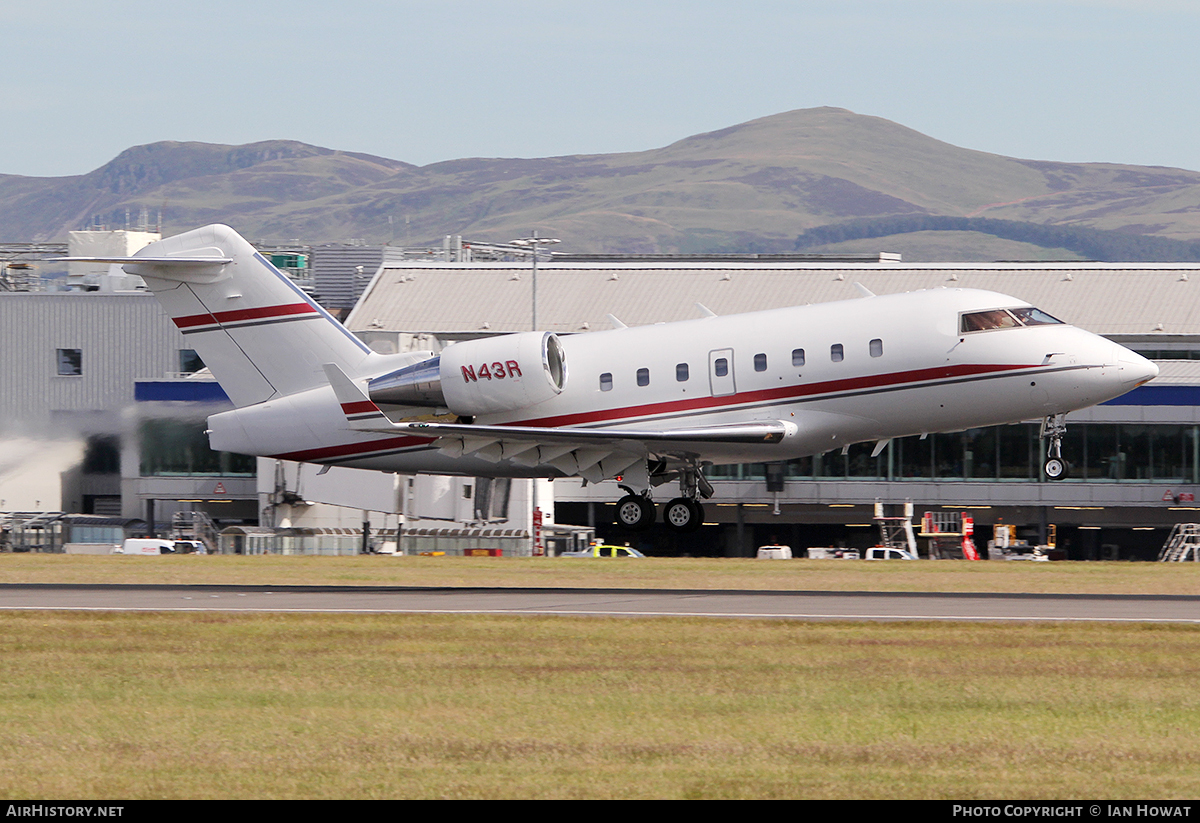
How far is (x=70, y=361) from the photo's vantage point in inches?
2817

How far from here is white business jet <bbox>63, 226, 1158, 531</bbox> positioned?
26.6 metres

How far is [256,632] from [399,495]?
2967cm

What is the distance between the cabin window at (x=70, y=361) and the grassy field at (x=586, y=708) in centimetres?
5224

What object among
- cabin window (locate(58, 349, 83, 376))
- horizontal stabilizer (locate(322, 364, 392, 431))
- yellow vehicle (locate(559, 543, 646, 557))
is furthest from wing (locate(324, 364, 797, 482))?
cabin window (locate(58, 349, 83, 376))

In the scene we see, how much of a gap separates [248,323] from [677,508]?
985cm

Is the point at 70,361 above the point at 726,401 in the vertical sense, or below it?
above

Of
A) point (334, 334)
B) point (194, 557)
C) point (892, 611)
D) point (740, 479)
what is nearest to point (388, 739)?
point (892, 611)

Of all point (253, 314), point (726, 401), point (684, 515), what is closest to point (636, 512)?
point (684, 515)

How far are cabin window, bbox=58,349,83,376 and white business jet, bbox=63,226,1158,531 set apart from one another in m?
43.3

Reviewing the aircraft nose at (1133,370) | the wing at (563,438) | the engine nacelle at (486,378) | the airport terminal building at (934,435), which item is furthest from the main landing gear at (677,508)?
the airport terminal building at (934,435)

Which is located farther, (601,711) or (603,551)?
(603,551)

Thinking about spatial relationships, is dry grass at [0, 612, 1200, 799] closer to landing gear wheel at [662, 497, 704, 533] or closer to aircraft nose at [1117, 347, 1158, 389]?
aircraft nose at [1117, 347, 1158, 389]

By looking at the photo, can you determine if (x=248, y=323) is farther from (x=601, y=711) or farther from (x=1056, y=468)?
(x=601, y=711)

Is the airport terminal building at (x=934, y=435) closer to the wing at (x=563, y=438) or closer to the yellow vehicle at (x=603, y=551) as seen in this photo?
the yellow vehicle at (x=603, y=551)
